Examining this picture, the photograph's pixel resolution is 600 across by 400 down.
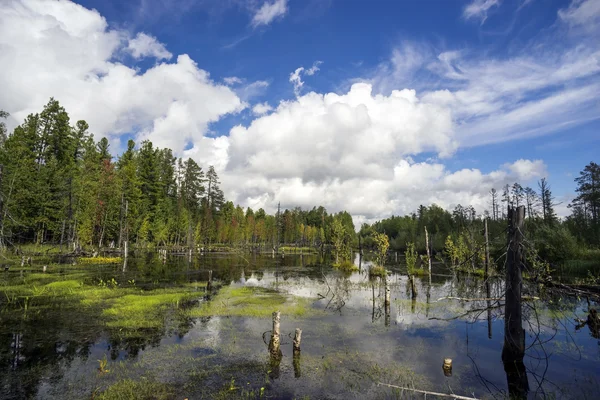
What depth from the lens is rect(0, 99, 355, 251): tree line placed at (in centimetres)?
4631

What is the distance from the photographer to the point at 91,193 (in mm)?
51625

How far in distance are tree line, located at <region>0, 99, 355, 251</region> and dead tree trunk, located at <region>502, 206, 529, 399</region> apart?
125 ft

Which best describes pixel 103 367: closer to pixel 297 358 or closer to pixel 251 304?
pixel 297 358

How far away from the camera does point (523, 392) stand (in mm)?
10344

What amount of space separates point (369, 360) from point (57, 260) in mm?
44627

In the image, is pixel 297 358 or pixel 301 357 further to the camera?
pixel 301 357

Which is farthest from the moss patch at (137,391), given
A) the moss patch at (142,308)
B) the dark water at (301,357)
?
the moss patch at (142,308)

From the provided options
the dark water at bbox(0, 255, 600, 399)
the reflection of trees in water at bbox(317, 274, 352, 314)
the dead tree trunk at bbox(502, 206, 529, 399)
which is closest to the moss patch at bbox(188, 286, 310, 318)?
the dark water at bbox(0, 255, 600, 399)

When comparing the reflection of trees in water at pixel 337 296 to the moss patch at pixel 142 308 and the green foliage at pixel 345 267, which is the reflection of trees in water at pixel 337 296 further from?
the green foliage at pixel 345 267

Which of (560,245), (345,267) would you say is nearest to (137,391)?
(345,267)

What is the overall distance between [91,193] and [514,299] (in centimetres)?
5777

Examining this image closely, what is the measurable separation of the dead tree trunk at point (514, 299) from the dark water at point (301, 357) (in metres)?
0.41

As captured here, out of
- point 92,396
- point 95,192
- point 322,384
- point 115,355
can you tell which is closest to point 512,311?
point 322,384

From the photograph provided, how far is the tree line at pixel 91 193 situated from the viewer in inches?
1823
